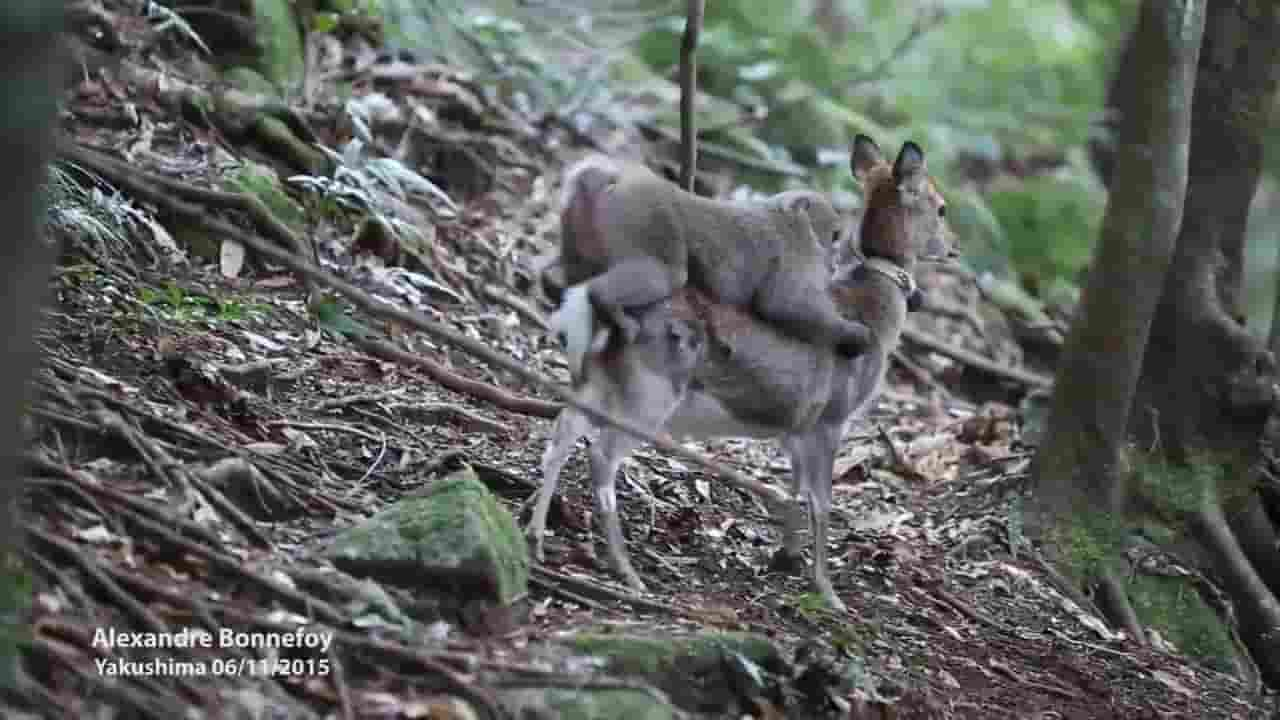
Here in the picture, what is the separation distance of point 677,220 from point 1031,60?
12.3 metres

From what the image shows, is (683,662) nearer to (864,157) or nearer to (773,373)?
(773,373)

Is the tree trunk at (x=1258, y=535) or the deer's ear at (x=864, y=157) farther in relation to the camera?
the tree trunk at (x=1258, y=535)

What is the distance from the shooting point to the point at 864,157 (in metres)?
7.81

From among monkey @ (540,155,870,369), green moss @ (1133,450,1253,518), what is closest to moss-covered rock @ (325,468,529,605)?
monkey @ (540,155,870,369)

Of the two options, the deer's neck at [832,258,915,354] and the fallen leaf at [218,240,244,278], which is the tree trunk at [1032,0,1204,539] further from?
the fallen leaf at [218,240,244,278]

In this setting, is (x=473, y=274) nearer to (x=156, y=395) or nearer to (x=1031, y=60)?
(x=156, y=395)

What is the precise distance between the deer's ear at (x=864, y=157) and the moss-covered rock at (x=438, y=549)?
9.78ft

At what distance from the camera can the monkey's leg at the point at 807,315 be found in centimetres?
683

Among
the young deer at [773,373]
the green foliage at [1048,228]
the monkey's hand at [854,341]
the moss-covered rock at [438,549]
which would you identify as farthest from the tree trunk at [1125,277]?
the green foliage at [1048,228]

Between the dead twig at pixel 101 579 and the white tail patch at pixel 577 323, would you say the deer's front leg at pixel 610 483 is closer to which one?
the white tail patch at pixel 577 323

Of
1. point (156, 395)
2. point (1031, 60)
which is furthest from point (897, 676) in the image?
point (1031, 60)

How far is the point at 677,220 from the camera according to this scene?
6406 mm

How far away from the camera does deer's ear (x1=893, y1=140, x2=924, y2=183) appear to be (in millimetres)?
7387

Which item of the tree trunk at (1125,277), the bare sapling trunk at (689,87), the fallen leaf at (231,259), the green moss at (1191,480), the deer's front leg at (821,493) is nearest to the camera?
the deer's front leg at (821,493)
